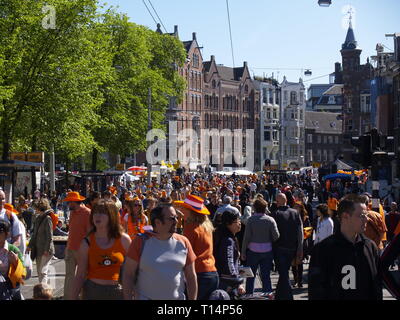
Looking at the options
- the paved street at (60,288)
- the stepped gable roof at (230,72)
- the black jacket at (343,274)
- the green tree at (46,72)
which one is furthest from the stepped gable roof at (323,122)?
the black jacket at (343,274)

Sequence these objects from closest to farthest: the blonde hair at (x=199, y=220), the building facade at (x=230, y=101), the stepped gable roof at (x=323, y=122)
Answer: the blonde hair at (x=199, y=220) < the building facade at (x=230, y=101) < the stepped gable roof at (x=323, y=122)

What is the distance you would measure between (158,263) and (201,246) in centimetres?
187

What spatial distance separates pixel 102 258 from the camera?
6.85 m

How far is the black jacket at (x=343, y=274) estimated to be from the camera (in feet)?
18.0

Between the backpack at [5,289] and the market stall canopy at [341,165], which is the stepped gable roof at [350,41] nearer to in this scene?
the market stall canopy at [341,165]

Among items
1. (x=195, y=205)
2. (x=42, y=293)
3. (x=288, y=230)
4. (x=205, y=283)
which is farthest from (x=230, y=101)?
(x=42, y=293)

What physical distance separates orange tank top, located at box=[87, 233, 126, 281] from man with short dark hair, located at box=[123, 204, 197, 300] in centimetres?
47

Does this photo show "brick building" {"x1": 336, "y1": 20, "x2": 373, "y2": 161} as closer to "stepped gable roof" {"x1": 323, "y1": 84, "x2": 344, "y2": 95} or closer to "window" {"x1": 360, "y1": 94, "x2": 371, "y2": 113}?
"window" {"x1": 360, "y1": 94, "x2": 371, "y2": 113}

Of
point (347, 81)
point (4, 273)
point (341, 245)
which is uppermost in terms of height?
point (347, 81)

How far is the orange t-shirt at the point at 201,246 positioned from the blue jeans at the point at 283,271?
2600mm
